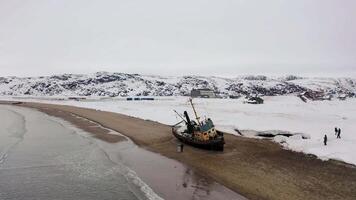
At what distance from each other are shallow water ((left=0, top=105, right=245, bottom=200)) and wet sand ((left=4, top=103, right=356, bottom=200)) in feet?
4.18

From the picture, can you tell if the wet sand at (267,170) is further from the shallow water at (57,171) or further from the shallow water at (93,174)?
the shallow water at (57,171)

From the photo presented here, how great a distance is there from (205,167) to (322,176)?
7.42 metres

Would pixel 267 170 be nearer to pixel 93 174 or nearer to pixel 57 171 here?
pixel 93 174

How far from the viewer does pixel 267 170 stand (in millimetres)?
25531

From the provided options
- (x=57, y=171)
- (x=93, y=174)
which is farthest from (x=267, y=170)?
(x=57, y=171)

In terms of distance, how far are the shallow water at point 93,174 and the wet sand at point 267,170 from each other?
127 centimetres

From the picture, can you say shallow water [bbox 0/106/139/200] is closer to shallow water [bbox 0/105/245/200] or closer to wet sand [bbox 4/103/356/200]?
shallow water [bbox 0/105/245/200]

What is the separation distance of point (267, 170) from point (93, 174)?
35.6 feet

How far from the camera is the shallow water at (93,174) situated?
20.6 m

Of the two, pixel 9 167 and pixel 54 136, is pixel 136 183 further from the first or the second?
pixel 54 136

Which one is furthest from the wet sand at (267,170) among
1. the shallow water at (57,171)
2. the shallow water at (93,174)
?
the shallow water at (57,171)

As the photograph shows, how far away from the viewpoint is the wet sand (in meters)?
20.9

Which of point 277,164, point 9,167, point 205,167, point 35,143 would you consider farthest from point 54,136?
point 277,164

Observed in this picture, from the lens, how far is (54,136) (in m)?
41.3
